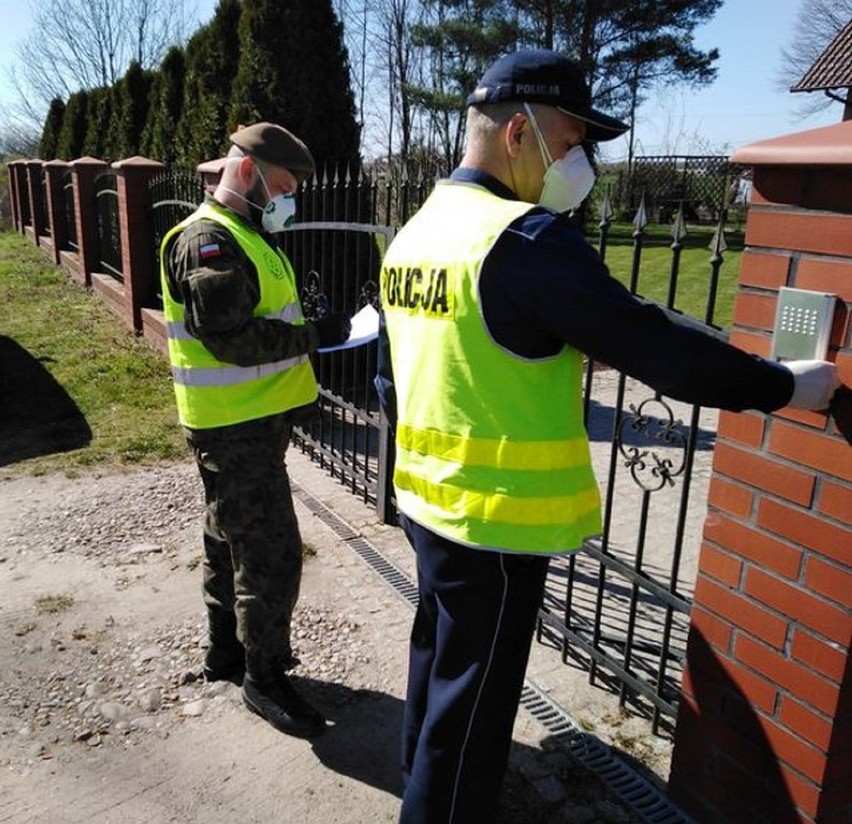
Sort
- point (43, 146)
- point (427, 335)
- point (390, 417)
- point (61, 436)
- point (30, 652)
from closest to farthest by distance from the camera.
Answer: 1. point (427, 335)
2. point (390, 417)
3. point (30, 652)
4. point (61, 436)
5. point (43, 146)

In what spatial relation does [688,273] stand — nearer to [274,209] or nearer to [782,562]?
[274,209]

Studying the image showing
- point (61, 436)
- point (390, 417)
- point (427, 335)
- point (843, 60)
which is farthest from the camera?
point (843, 60)

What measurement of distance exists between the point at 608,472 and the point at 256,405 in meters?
2.26

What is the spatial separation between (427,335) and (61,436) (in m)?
4.85

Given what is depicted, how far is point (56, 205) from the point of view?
14.5 m

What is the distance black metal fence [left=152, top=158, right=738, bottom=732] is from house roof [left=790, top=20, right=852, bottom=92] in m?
17.1

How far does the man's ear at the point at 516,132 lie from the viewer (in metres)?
1.79

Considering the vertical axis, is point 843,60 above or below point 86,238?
above

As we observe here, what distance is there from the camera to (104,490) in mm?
4848

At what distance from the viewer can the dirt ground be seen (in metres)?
2.44

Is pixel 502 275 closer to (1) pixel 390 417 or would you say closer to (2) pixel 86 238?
(1) pixel 390 417

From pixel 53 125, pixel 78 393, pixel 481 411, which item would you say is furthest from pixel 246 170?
pixel 53 125

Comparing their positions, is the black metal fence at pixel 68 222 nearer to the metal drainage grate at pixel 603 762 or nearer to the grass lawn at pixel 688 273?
the grass lawn at pixel 688 273

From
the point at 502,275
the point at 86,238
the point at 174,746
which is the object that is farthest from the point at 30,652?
the point at 86,238
